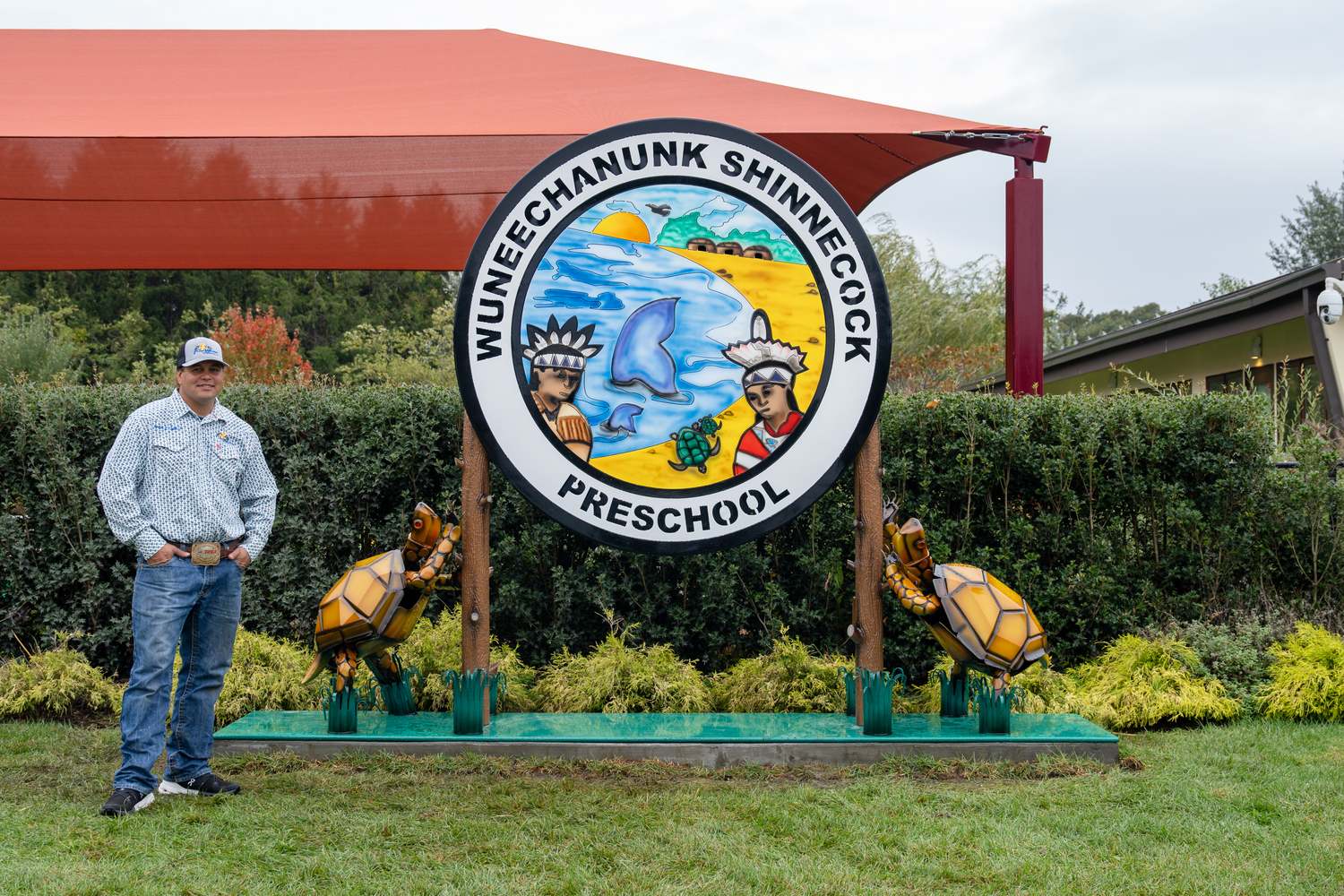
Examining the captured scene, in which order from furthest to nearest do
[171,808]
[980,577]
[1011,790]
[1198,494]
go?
[1198,494] → [980,577] → [1011,790] → [171,808]

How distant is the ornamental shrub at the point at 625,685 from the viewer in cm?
487

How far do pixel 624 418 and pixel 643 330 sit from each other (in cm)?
44

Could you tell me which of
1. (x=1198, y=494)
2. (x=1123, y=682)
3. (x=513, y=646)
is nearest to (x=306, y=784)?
(x=513, y=646)

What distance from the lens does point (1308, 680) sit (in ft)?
15.8

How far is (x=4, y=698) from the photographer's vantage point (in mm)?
4984

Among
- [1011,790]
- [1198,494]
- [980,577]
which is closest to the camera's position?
[1011,790]

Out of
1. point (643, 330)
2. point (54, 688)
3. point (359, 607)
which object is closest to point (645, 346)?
point (643, 330)

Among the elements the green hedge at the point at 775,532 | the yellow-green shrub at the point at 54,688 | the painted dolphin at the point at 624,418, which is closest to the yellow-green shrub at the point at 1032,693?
the green hedge at the point at 775,532

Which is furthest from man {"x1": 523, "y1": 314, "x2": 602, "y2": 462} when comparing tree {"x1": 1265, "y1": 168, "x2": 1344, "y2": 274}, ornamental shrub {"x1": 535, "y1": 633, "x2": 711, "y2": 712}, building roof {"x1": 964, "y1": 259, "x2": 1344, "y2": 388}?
tree {"x1": 1265, "y1": 168, "x2": 1344, "y2": 274}

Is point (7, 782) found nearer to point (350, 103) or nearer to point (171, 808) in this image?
point (171, 808)

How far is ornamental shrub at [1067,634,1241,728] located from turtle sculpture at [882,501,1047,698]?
0.86m

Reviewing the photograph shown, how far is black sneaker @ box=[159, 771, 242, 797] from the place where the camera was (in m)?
3.72

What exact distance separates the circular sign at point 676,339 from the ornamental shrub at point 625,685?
922 mm

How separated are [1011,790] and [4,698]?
5.21 m
